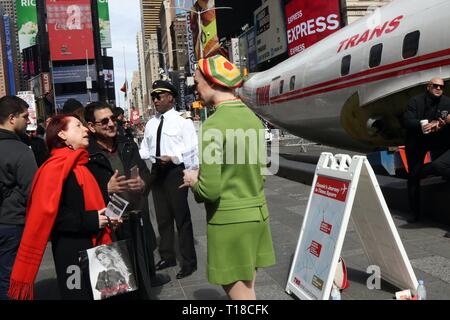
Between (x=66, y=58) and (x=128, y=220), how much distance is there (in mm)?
118610

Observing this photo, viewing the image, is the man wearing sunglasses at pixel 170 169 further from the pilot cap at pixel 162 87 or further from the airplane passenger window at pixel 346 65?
the airplane passenger window at pixel 346 65

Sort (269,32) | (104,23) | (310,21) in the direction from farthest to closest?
(104,23), (269,32), (310,21)

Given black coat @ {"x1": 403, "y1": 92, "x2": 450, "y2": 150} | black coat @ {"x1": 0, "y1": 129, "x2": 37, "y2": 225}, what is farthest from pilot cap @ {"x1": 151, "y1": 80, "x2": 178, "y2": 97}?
black coat @ {"x1": 403, "y1": 92, "x2": 450, "y2": 150}

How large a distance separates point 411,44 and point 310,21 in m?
28.0

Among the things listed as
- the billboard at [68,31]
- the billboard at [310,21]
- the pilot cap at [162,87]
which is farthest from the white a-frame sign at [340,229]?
the billboard at [68,31]

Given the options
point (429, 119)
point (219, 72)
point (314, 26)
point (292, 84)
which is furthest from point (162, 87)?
point (314, 26)

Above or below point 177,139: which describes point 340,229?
below

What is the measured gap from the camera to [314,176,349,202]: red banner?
4.07 metres

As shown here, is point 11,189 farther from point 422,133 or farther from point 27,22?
point 27,22

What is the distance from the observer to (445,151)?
674 cm

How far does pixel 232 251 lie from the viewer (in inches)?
120

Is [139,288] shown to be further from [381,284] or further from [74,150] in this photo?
[381,284]

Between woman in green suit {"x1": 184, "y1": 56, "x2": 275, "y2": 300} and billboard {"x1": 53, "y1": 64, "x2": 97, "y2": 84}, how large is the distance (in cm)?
11808

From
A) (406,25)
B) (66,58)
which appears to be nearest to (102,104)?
(406,25)
